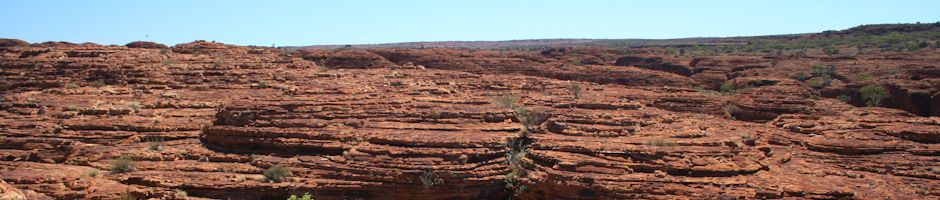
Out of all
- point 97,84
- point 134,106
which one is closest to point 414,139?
point 134,106

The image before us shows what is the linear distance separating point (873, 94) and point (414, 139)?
2835cm

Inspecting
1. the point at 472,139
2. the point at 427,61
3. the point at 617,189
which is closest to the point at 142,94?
the point at 472,139

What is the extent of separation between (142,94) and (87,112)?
9.02 ft

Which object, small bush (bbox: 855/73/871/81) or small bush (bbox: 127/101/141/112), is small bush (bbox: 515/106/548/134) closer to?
small bush (bbox: 127/101/141/112)

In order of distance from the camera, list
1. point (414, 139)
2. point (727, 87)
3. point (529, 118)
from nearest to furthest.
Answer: point (414, 139) < point (529, 118) < point (727, 87)

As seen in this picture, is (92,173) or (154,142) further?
(154,142)

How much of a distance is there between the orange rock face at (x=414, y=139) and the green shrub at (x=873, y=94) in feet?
36.2

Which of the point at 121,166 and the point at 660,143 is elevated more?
the point at 660,143

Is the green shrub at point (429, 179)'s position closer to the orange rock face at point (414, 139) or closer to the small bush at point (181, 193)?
the orange rock face at point (414, 139)

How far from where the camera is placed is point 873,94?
35.5 meters

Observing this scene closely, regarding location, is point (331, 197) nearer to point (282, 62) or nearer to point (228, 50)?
point (282, 62)

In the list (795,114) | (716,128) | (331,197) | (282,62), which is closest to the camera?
(331,197)

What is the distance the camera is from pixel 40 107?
21500 mm

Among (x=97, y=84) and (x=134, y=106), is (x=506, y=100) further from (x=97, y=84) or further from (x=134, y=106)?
(x=97, y=84)
